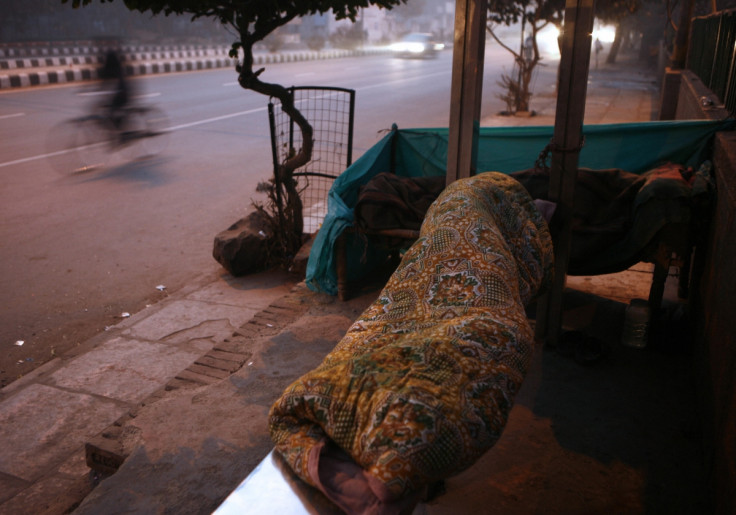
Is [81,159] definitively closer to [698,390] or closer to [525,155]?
[525,155]

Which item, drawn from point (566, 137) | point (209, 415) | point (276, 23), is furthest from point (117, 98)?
point (566, 137)

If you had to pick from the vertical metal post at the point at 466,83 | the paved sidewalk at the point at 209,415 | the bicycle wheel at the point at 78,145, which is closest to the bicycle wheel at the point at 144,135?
the bicycle wheel at the point at 78,145

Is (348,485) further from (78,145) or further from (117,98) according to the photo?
(117,98)

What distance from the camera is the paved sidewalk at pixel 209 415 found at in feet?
8.98

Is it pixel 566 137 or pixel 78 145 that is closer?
pixel 566 137

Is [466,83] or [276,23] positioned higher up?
[276,23]

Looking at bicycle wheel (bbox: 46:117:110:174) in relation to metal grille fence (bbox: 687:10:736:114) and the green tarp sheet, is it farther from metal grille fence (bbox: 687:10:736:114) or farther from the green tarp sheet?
metal grille fence (bbox: 687:10:736:114)

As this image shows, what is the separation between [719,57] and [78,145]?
31.0 feet

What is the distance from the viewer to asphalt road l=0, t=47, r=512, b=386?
5.18 metres

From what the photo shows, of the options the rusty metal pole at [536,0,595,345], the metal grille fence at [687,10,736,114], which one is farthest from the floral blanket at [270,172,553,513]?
the metal grille fence at [687,10,736,114]

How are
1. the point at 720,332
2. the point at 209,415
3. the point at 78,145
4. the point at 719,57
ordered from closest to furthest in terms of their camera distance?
1. the point at 720,332
2. the point at 209,415
3. the point at 719,57
4. the point at 78,145

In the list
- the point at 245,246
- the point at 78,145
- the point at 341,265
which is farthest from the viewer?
the point at 78,145

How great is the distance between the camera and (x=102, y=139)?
10703 millimetres

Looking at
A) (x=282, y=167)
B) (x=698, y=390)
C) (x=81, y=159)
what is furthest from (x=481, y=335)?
(x=81, y=159)
